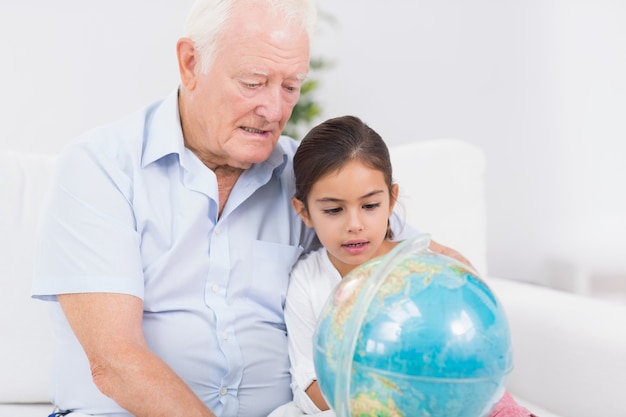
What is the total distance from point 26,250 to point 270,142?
69 cm

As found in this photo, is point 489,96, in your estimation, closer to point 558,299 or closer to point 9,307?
point 558,299

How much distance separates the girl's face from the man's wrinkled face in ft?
0.53

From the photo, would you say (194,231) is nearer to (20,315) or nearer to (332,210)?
(332,210)

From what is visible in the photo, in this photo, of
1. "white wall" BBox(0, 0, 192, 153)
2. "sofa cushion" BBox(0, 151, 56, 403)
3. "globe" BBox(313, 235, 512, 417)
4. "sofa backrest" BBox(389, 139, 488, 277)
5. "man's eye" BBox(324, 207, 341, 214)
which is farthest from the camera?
"white wall" BBox(0, 0, 192, 153)

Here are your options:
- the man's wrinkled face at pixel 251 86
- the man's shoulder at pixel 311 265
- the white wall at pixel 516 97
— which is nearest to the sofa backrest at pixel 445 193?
the man's shoulder at pixel 311 265

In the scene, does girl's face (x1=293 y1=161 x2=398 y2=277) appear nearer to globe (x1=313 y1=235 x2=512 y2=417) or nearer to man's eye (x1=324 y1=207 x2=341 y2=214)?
man's eye (x1=324 y1=207 x2=341 y2=214)

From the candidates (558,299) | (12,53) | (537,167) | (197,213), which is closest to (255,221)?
(197,213)

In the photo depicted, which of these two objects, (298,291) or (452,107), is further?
(452,107)

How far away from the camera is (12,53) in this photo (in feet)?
8.86

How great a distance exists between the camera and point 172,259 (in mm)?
1615

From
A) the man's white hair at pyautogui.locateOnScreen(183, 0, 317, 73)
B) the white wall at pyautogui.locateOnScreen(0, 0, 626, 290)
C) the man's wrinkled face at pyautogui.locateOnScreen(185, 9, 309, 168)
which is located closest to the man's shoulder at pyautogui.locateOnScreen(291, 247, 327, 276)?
the man's wrinkled face at pyautogui.locateOnScreen(185, 9, 309, 168)

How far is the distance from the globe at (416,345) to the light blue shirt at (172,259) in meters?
0.64

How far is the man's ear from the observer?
65.2 inches

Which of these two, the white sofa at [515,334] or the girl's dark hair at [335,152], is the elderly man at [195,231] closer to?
the girl's dark hair at [335,152]
